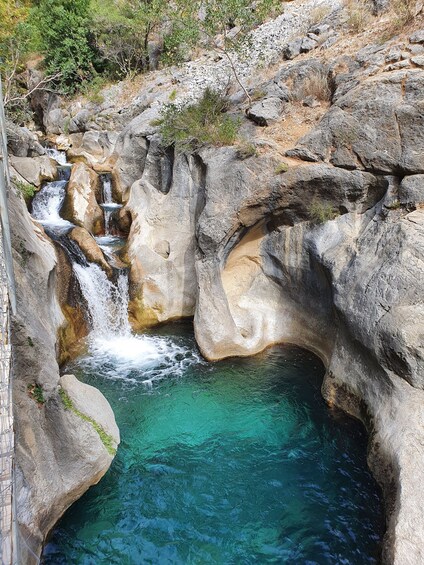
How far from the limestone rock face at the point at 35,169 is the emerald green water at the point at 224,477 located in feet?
33.2

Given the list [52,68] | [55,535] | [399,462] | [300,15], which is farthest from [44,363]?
[52,68]

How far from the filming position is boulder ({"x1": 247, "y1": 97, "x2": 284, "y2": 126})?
37.7ft

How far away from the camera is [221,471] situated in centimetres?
702

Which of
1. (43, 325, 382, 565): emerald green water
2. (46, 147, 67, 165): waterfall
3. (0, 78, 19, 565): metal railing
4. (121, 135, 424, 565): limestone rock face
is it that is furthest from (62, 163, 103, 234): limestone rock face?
(0, 78, 19, 565): metal railing

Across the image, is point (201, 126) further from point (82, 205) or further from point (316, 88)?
point (82, 205)

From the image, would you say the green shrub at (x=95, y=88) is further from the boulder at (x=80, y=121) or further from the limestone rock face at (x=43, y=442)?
the limestone rock face at (x=43, y=442)

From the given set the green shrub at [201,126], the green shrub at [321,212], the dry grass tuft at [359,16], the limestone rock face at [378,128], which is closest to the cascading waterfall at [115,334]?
the green shrub at [201,126]

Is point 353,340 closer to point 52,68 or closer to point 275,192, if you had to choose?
point 275,192

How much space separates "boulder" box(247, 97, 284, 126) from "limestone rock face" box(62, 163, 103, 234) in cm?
694

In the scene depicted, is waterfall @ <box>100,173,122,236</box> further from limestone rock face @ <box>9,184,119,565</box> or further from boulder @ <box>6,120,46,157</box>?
limestone rock face @ <box>9,184,119,565</box>

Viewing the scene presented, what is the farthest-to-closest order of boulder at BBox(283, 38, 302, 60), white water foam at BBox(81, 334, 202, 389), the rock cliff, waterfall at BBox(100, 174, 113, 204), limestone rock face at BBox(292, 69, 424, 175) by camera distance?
1. waterfall at BBox(100, 174, 113, 204)
2. boulder at BBox(283, 38, 302, 60)
3. white water foam at BBox(81, 334, 202, 389)
4. limestone rock face at BBox(292, 69, 424, 175)
5. the rock cliff

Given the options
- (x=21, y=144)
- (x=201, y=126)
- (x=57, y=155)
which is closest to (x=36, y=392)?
(x=201, y=126)

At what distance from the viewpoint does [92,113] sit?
23.3 meters

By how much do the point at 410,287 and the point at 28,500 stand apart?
22.5 ft
